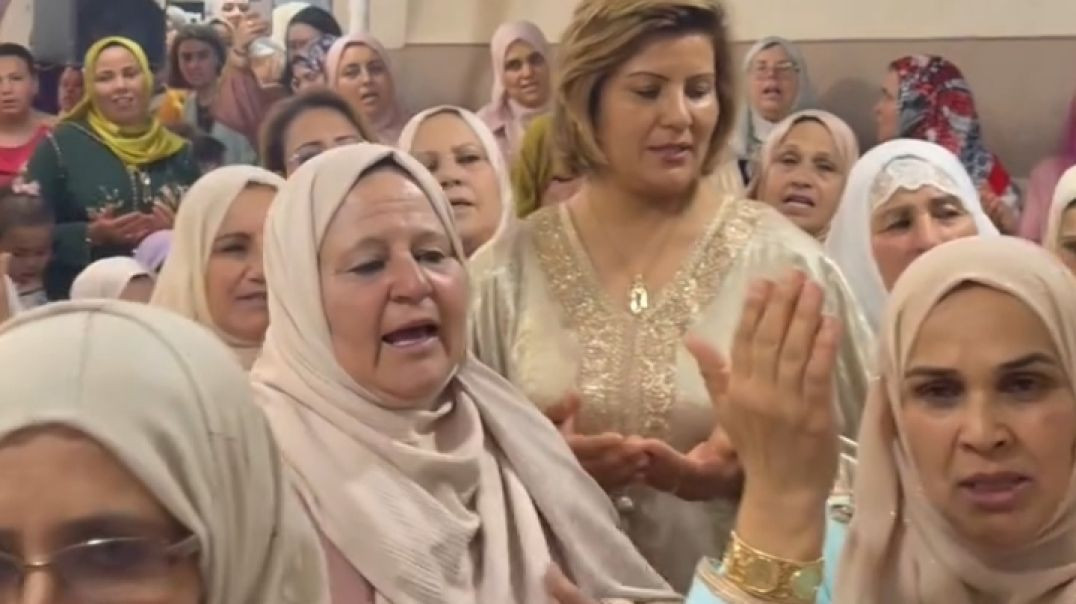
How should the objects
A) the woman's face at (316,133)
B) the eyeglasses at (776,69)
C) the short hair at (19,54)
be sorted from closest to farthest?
the woman's face at (316,133)
the short hair at (19,54)
the eyeglasses at (776,69)

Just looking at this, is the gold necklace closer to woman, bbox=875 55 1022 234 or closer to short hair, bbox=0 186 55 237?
short hair, bbox=0 186 55 237

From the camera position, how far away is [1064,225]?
2.95m

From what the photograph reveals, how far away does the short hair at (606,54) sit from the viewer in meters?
2.18

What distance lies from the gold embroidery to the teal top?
0.35m

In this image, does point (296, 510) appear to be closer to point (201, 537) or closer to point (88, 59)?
point (201, 537)

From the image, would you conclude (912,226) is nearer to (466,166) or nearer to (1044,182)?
(466,166)

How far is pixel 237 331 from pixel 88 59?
234cm

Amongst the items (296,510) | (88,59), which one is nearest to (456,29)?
(88,59)

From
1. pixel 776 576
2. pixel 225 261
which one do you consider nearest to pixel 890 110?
pixel 225 261

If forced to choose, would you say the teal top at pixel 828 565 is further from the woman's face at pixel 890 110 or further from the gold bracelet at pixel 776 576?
the woman's face at pixel 890 110

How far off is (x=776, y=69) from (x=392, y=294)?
360cm

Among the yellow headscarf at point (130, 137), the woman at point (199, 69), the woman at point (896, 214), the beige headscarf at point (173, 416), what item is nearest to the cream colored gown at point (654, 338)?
the woman at point (896, 214)

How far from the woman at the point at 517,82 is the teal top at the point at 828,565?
3072 millimetres

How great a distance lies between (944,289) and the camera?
1681 millimetres
